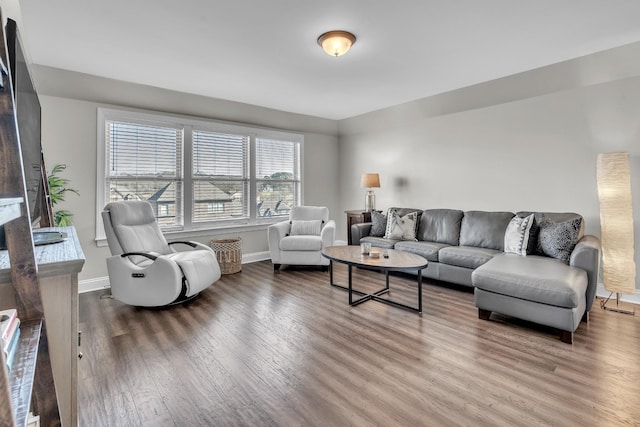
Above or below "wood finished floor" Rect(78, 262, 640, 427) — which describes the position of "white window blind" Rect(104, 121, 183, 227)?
above

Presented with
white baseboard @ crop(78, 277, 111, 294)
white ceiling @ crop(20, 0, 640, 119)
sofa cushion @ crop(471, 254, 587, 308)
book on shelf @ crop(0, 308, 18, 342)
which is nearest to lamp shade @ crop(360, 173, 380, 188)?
white ceiling @ crop(20, 0, 640, 119)

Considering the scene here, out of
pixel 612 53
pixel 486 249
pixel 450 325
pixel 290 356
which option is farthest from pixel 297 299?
pixel 612 53

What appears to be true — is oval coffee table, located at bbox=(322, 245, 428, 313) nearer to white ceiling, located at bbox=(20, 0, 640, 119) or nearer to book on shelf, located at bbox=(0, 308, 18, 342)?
white ceiling, located at bbox=(20, 0, 640, 119)

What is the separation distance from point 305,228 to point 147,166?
2312mm

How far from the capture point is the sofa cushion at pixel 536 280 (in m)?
2.42

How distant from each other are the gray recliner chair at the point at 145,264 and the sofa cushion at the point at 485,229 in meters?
3.07

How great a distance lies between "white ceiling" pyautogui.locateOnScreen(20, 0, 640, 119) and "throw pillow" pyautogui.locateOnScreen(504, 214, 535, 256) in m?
1.68

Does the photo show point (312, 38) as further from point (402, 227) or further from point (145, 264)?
point (145, 264)

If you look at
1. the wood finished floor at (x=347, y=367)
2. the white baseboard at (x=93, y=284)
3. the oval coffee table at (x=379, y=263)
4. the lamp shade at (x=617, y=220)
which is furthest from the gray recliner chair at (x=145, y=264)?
the lamp shade at (x=617, y=220)

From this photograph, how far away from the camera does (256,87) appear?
4176 mm

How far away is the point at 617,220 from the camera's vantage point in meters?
3.04

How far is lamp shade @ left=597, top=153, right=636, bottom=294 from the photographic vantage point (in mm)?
3006

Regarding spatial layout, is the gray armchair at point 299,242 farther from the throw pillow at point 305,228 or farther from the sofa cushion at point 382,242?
the sofa cushion at point 382,242

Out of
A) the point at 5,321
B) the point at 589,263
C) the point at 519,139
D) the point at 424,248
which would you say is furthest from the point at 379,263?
the point at 5,321
